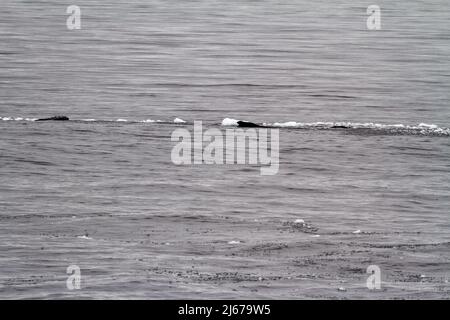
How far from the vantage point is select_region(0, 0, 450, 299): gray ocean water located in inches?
846

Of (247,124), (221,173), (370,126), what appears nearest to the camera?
(221,173)

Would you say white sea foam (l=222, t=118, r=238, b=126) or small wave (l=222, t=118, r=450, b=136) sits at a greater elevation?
white sea foam (l=222, t=118, r=238, b=126)

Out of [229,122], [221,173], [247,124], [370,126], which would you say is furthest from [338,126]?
[221,173]

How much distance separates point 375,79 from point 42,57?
2124cm

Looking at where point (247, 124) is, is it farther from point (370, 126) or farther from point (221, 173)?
point (221, 173)

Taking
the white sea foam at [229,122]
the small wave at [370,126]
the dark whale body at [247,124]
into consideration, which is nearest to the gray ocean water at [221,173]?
the small wave at [370,126]

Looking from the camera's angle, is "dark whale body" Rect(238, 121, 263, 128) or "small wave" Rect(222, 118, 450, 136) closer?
"small wave" Rect(222, 118, 450, 136)

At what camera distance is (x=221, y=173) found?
33531mm

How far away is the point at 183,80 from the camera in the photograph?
56.5 metres

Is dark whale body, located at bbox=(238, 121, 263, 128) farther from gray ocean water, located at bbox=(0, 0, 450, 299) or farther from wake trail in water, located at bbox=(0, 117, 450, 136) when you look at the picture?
gray ocean water, located at bbox=(0, 0, 450, 299)

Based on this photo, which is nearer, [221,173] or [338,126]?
[221,173]

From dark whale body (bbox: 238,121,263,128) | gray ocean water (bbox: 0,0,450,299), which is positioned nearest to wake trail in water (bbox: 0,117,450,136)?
dark whale body (bbox: 238,121,263,128)

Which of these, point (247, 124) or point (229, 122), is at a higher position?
point (229, 122)

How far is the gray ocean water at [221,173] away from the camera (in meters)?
21.5
